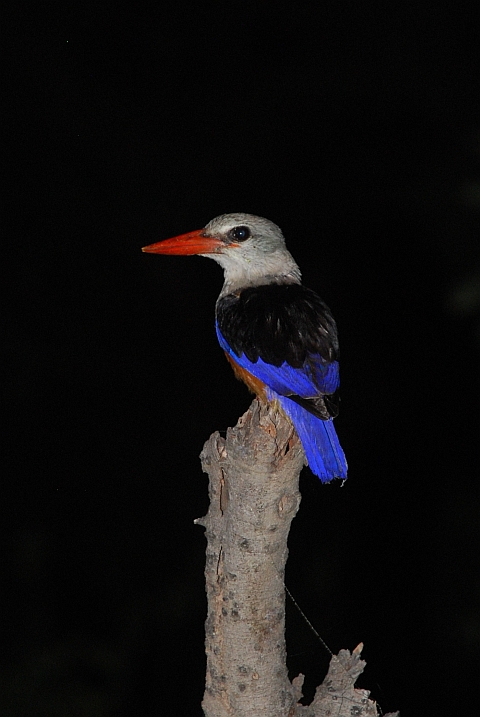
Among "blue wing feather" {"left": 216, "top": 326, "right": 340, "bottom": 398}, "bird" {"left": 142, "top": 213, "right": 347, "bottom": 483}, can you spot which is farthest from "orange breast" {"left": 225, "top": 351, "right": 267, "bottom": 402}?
"blue wing feather" {"left": 216, "top": 326, "right": 340, "bottom": 398}

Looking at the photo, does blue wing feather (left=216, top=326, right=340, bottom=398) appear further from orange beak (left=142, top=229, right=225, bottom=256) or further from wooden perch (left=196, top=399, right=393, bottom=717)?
orange beak (left=142, top=229, right=225, bottom=256)

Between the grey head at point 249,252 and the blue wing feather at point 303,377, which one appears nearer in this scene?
the blue wing feather at point 303,377

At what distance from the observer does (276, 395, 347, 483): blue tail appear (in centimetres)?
236

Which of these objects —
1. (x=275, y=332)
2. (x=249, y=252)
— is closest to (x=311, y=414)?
(x=275, y=332)

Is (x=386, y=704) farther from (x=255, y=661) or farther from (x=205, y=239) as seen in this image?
(x=205, y=239)

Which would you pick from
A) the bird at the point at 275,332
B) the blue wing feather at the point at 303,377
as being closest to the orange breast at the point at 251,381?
the bird at the point at 275,332

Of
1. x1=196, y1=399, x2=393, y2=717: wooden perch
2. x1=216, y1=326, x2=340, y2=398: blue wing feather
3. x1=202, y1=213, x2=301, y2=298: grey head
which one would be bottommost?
x1=196, y1=399, x2=393, y2=717: wooden perch

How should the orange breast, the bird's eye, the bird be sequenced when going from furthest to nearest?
1. the bird's eye
2. the orange breast
3. the bird

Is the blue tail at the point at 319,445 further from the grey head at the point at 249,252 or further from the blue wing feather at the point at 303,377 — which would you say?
the grey head at the point at 249,252

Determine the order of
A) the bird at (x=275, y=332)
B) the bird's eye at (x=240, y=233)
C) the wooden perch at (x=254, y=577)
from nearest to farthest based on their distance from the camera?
the wooden perch at (x=254, y=577), the bird at (x=275, y=332), the bird's eye at (x=240, y=233)

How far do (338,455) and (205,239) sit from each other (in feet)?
2.58

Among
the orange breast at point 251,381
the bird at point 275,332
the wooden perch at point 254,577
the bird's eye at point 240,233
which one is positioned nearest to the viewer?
the wooden perch at point 254,577

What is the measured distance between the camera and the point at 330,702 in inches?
94.6

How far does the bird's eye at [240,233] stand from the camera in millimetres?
2762
